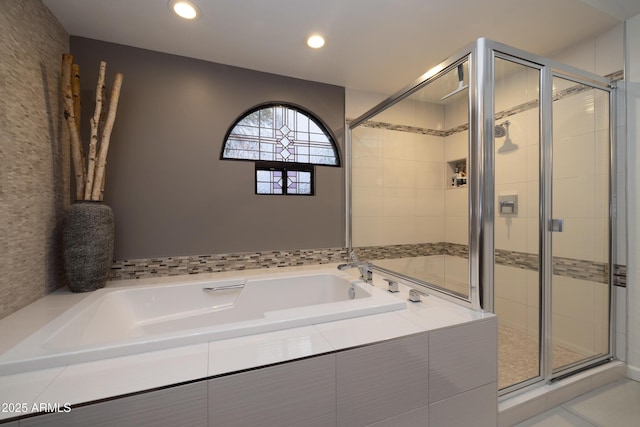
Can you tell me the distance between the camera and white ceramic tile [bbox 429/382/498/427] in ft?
3.61

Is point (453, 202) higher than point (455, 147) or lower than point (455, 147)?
lower

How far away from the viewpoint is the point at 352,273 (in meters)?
2.12

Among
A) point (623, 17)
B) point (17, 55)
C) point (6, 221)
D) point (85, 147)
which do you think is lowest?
point (6, 221)

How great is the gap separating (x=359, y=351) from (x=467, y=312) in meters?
0.67

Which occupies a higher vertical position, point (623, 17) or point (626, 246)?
point (623, 17)

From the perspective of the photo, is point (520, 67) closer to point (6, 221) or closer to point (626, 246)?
point (626, 246)

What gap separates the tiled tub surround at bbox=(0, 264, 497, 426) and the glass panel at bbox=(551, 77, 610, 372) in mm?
→ 783

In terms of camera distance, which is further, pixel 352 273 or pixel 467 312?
pixel 352 273

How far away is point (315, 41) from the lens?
185cm

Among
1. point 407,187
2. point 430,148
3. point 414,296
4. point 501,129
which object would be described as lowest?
point 414,296

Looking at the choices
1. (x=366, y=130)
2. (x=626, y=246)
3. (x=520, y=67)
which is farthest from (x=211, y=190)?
(x=626, y=246)

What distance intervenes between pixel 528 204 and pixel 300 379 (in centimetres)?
167

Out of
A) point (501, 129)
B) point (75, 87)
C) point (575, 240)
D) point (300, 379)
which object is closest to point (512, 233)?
point (575, 240)

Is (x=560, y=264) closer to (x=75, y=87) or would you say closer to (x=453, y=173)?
(x=453, y=173)
